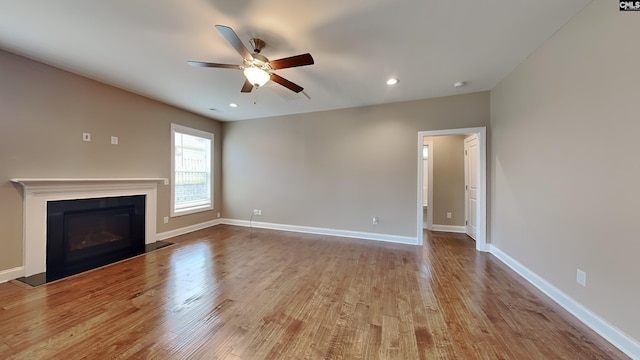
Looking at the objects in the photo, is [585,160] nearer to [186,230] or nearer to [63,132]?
[63,132]

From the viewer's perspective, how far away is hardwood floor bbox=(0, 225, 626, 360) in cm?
155

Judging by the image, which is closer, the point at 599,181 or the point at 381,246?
the point at 599,181

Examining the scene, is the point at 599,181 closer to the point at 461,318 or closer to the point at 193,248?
the point at 461,318

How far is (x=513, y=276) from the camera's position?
2715mm

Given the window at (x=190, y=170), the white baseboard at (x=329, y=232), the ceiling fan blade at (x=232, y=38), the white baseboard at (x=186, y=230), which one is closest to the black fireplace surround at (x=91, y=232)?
the white baseboard at (x=186, y=230)

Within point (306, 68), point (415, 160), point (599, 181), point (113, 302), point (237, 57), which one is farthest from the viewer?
point (415, 160)

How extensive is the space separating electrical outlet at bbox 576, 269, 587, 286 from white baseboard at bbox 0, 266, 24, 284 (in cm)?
579

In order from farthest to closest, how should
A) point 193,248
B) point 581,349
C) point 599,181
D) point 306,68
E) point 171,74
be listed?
1. point 193,248
2. point 171,74
3. point 306,68
4. point 599,181
5. point 581,349

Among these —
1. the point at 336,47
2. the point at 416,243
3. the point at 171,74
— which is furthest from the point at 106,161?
A: the point at 416,243

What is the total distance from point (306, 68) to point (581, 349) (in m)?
3.53

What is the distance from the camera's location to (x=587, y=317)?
1811mm

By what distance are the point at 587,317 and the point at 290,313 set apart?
8.11ft

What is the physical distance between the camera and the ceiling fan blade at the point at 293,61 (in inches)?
74.6

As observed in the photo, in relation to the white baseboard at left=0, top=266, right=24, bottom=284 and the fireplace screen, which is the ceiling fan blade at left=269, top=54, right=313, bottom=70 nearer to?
the fireplace screen
